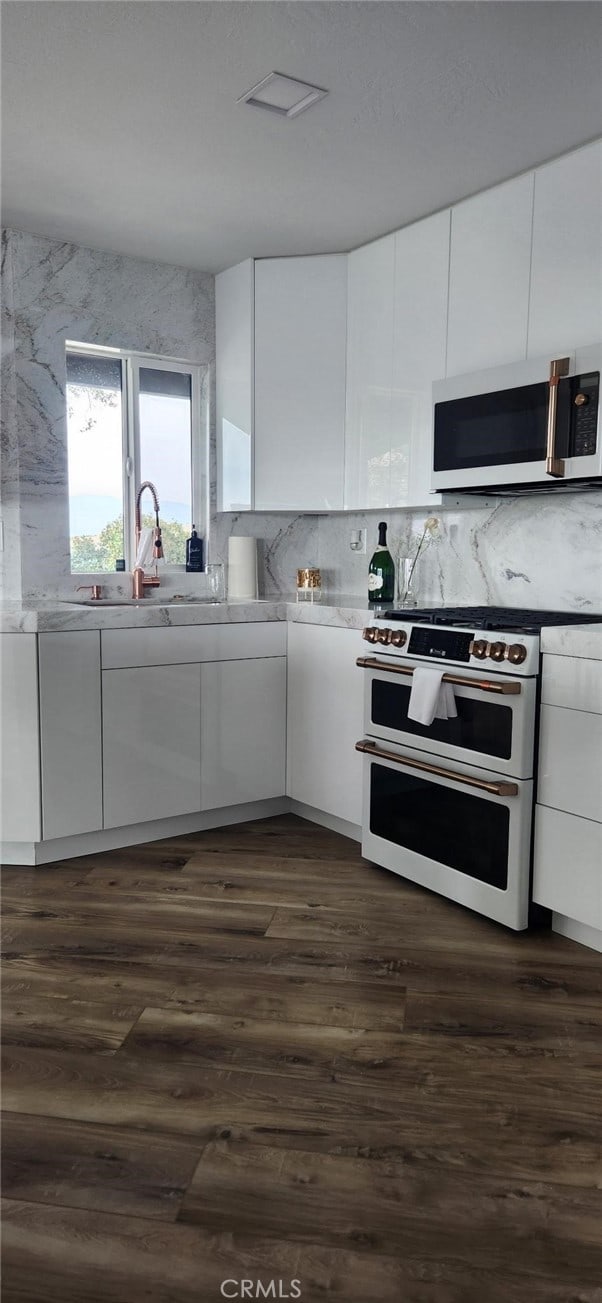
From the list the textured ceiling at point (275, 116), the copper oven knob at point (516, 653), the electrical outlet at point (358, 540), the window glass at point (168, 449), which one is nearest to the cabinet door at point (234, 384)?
the window glass at point (168, 449)

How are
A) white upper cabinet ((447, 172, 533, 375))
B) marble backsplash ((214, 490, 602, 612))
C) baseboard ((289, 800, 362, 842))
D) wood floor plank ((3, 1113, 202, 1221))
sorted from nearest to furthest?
1. wood floor plank ((3, 1113, 202, 1221))
2. white upper cabinet ((447, 172, 533, 375))
3. marble backsplash ((214, 490, 602, 612))
4. baseboard ((289, 800, 362, 842))

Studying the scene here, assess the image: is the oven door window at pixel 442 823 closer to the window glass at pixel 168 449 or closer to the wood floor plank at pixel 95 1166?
the wood floor plank at pixel 95 1166

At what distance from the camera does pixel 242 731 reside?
3590 mm

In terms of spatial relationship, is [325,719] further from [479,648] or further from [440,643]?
[479,648]

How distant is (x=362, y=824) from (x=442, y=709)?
2.30 feet

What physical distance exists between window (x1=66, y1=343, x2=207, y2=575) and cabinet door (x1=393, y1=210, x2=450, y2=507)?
3.61 feet

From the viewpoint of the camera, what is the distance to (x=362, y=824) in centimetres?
324

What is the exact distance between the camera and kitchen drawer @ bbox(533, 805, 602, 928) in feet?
7.98

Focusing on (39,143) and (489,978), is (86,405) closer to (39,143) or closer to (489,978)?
(39,143)

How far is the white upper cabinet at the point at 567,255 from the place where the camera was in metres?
2.60

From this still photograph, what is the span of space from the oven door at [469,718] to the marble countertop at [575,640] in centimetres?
12

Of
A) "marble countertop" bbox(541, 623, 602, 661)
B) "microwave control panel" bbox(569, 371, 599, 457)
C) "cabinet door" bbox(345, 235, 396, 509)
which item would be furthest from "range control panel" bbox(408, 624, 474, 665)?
"cabinet door" bbox(345, 235, 396, 509)

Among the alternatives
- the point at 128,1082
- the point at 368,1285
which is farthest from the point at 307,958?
the point at 368,1285

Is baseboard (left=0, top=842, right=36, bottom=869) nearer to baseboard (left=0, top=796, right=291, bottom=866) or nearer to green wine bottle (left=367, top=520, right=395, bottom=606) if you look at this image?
baseboard (left=0, top=796, right=291, bottom=866)
